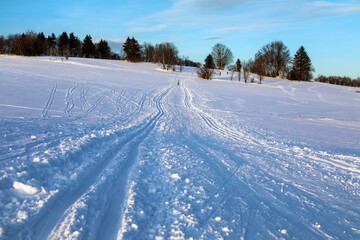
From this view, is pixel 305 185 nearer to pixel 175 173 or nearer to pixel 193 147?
pixel 175 173

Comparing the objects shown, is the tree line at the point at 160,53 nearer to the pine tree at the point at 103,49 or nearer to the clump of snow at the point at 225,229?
the pine tree at the point at 103,49

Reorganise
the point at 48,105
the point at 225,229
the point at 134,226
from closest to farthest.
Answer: the point at 134,226 → the point at 225,229 → the point at 48,105

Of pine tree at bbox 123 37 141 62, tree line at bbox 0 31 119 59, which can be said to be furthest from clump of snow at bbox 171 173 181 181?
tree line at bbox 0 31 119 59

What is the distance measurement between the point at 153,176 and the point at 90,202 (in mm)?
1843

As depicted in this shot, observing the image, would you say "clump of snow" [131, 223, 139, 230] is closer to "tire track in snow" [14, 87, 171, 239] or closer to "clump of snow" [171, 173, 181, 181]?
"tire track in snow" [14, 87, 171, 239]

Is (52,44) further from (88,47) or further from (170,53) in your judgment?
(170,53)

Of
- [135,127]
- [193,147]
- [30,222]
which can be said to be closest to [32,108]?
[135,127]

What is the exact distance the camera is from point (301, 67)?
81250 mm

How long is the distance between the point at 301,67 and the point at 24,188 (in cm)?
8578

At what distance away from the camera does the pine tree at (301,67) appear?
79750mm

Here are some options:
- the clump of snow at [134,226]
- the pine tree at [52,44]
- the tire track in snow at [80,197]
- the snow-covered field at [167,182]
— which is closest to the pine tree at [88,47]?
the pine tree at [52,44]

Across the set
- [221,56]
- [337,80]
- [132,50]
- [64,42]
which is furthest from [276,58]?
[64,42]

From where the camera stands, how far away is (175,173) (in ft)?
23.4

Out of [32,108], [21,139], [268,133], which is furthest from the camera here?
[32,108]
